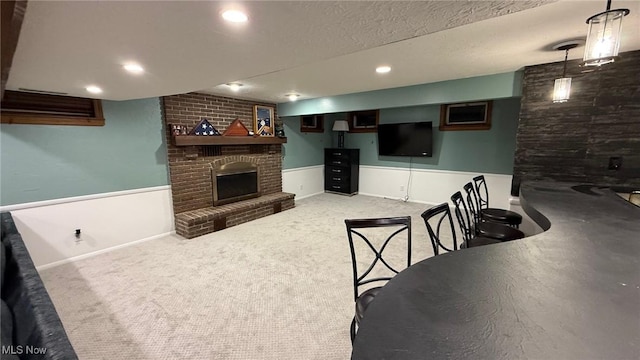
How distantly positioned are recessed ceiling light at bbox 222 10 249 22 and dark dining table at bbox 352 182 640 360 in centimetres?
131

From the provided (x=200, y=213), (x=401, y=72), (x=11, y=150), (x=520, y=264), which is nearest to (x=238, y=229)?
(x=200, y=213)

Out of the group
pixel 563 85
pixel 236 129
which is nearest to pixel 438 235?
pixel 563 85

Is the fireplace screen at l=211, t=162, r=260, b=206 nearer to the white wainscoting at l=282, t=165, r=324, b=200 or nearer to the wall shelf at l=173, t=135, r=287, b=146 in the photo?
the wall shelf at l=173, t=135, r=287, b=146

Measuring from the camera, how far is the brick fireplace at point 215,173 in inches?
151

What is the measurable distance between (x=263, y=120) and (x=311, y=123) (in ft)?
4.85

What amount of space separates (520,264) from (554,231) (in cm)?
61

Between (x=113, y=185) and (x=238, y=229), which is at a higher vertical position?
(x=113, y=185)

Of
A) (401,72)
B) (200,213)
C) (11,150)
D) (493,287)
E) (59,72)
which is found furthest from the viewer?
(200,213)

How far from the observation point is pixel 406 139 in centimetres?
551

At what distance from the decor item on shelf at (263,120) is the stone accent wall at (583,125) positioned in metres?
4.09

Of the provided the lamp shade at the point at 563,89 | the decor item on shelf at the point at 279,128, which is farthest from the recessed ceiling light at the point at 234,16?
the decor item on shelf at the point at 279,128

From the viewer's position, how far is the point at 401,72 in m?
3.01

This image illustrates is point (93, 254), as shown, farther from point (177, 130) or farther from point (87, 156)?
point (177, 130)

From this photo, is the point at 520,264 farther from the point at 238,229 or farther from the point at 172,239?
the point at 172,239
